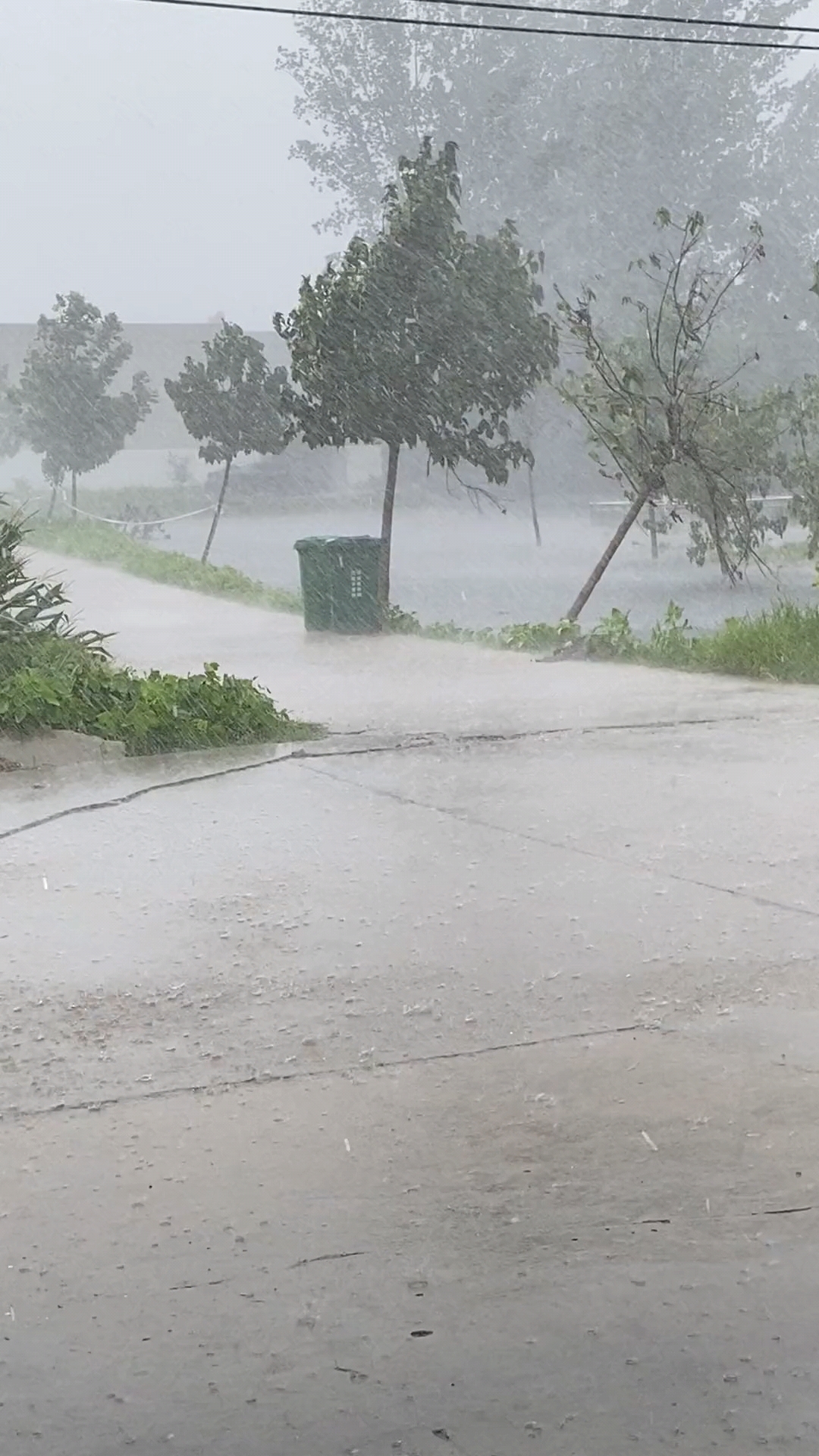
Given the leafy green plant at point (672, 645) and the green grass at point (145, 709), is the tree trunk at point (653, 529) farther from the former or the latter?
the green grass at point (145, 709)

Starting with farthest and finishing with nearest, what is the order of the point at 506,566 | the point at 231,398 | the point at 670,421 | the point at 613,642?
the point at 506,566, the point at 231,398, the point at 670,421, the point at 613,642

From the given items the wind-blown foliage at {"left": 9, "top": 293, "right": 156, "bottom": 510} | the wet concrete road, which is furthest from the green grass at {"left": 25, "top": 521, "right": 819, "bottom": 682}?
the wind-blown foliage at {"left": 9, "top": 293, "right": 156, "bottom": 510}

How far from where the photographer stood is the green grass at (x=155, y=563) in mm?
22188

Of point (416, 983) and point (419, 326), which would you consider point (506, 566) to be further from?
point (416, 983)

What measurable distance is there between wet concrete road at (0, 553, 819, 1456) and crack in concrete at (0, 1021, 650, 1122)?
1cm

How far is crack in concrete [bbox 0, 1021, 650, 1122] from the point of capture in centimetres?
414

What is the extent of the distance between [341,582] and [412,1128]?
41.8ft

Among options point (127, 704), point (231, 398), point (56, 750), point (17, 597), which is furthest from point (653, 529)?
point (56, 750)

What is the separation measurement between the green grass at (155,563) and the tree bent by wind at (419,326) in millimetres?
3155

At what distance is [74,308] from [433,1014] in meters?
36.3

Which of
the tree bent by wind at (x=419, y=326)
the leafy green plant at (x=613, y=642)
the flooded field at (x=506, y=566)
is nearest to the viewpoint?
the leafy green plant at (x=613, y=642)

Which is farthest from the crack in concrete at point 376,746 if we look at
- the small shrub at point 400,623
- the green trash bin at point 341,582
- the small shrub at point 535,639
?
the small shrub at point 400,623

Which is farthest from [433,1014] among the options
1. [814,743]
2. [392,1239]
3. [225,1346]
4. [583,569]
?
[583,569]

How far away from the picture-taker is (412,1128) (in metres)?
3.94
